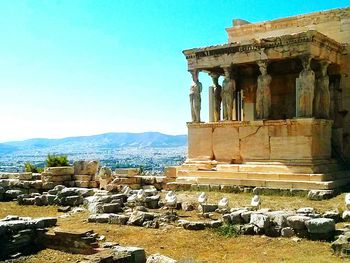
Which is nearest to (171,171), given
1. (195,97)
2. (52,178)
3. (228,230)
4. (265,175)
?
(195,97)

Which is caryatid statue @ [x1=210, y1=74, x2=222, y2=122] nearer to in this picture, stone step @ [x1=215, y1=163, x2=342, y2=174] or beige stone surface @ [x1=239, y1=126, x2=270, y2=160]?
beige stone surface @ [x1=239, y1=126, x2=270, y2=160]

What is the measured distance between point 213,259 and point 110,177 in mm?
10458

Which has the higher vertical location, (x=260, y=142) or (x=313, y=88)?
(x=313, y=88)

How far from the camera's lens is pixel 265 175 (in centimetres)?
1596

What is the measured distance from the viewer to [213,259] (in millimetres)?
8914

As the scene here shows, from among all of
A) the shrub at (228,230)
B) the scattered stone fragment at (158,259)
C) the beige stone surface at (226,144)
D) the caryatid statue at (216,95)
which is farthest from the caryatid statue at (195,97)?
the scattered stone fragment at (158,259)

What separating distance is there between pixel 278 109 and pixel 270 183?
4313mm

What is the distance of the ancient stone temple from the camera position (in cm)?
1599

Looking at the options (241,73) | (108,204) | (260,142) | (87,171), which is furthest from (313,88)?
(87,171)

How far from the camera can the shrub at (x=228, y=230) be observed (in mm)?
10367

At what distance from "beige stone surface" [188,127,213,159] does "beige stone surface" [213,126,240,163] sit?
217 mm

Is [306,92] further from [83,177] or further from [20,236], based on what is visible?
[20,236]

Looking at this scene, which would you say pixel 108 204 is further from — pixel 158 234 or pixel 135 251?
pixel 135 251

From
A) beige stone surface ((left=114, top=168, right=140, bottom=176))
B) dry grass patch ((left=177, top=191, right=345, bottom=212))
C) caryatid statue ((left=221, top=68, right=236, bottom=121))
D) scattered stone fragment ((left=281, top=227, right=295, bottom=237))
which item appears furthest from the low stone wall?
caryatid statue ((left=221, top=68, right=236, bottom=121))
